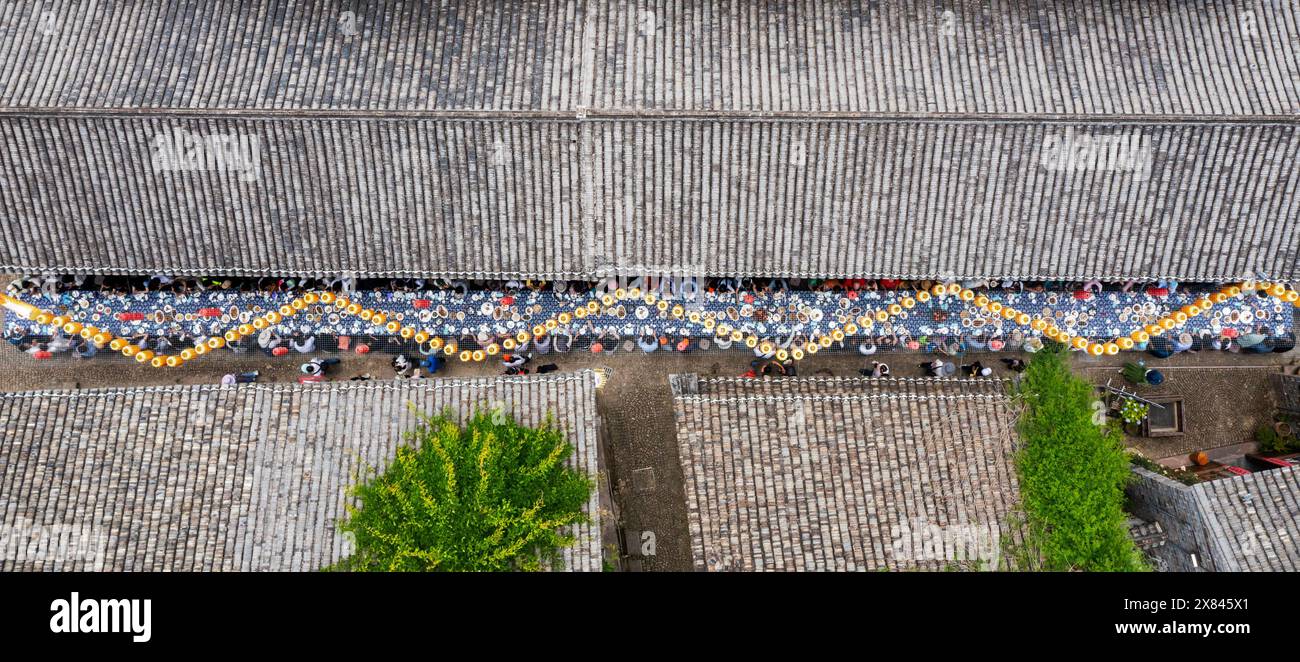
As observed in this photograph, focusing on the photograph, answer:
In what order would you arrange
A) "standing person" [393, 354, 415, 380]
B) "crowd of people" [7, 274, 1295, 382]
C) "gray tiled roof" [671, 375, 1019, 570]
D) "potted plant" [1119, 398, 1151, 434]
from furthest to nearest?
"standing person" [393, 354, 415, 380] < "potted plant" [1119, 398, 1151, 434] < "crowd of people" [7, 274, 1295, 382] < "gray tiled roof" [671, 375, 1019, 570]

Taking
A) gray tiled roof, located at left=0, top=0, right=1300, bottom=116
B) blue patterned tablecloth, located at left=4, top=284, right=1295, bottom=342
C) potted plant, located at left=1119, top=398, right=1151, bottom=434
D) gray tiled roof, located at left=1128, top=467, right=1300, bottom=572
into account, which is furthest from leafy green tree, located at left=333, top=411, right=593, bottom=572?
potted plant, located at left=1119, top=398, right=1151, bottom=434

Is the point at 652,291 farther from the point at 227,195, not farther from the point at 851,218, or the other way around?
the point at 227,195

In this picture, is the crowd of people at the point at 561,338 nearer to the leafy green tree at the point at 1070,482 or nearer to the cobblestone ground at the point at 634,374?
the cobblestone ground at the point at 634,374

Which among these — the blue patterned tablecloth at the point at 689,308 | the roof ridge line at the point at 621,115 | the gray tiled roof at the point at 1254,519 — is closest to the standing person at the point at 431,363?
the blue patterned tablecloth at the point at 689,308

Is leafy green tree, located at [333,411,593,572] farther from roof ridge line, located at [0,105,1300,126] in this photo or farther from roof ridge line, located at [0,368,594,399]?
roof ridge line, located at [0,105,1300,126]

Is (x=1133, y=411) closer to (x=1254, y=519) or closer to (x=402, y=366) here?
(x=1254, y=519)

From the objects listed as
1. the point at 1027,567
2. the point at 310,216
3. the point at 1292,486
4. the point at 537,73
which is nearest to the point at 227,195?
the point at 310,216
